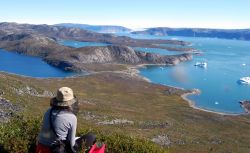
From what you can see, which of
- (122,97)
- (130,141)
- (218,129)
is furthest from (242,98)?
(130,141)

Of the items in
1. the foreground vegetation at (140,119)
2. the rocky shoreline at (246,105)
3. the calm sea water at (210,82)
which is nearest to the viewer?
the foreground vegetation at (140,119)

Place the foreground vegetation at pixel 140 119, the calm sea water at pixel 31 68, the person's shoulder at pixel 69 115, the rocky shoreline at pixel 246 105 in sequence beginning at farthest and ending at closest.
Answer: the calm sea water at pixel 31 68
the rocky shoreline at pixel 246 105
the foreground vegetation at pixel 140 119
the person's shoulder at pixel 69 115

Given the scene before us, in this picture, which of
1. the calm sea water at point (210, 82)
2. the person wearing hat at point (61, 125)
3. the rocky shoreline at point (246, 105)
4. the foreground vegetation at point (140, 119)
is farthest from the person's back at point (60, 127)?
the rocky shoreline at point (246, 105)

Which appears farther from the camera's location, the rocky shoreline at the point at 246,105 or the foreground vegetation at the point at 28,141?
the rocky shoreline at the point at 246,105

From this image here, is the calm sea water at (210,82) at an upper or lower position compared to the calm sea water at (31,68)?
lower

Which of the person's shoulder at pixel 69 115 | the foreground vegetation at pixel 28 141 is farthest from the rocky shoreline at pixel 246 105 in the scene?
the person's shoulder at pixel 69 115

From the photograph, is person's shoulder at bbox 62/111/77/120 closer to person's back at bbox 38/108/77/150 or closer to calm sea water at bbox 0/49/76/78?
person's back at bbox 38/108/77/150

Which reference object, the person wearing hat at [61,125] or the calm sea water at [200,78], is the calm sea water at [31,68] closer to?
the calm sea water at [200,78]

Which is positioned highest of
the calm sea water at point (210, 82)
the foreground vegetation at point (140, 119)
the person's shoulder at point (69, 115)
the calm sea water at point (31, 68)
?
the person's shoulder at point (69, 115)
